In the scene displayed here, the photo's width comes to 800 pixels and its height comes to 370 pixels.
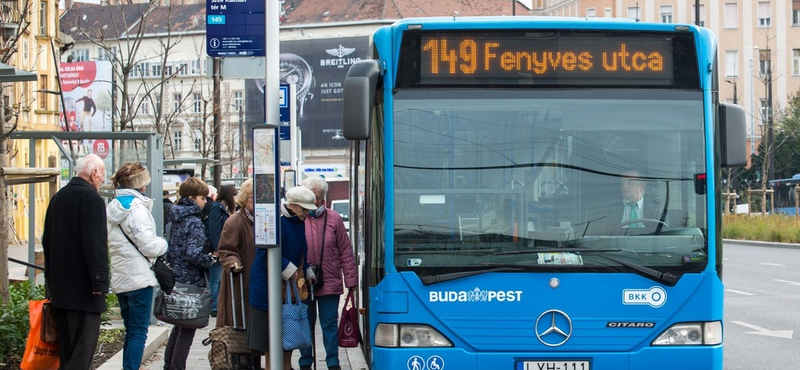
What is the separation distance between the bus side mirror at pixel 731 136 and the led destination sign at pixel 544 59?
1.17ft

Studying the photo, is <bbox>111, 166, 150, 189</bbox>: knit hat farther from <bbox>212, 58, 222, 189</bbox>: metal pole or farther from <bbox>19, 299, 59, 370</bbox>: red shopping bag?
<bbox>212, 58, 222, 189</bbox>: metal pole

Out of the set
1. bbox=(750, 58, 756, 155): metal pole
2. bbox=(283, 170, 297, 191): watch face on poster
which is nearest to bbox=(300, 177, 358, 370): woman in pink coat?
bbox=(283, 170, 297, 191): watch face on poster

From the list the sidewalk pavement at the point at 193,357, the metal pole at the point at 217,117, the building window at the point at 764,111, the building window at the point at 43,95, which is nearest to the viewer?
the sidewalk pavement at the point at 193,357

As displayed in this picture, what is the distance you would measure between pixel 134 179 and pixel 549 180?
3182 mm

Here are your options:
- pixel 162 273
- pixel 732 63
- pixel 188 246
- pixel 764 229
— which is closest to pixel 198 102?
pixel 764 229

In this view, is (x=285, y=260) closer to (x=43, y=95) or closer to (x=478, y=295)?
(x=478, y=295)

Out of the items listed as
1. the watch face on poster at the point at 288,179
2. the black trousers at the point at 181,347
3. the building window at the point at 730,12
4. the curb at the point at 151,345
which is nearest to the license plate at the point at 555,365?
the black trousers at the point at 181,347

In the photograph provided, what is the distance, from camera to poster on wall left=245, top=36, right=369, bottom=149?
3068 inches

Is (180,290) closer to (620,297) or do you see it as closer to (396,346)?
(396,346)

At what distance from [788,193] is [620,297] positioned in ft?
177

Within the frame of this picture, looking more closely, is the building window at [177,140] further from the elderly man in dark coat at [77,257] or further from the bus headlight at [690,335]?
the bus headlight at [690,335]

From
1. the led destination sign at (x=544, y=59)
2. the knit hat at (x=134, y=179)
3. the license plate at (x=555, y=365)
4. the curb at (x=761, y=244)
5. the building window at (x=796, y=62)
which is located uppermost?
the building window at (x=796, y=62)

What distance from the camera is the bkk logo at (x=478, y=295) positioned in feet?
22.1

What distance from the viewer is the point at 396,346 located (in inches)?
266
